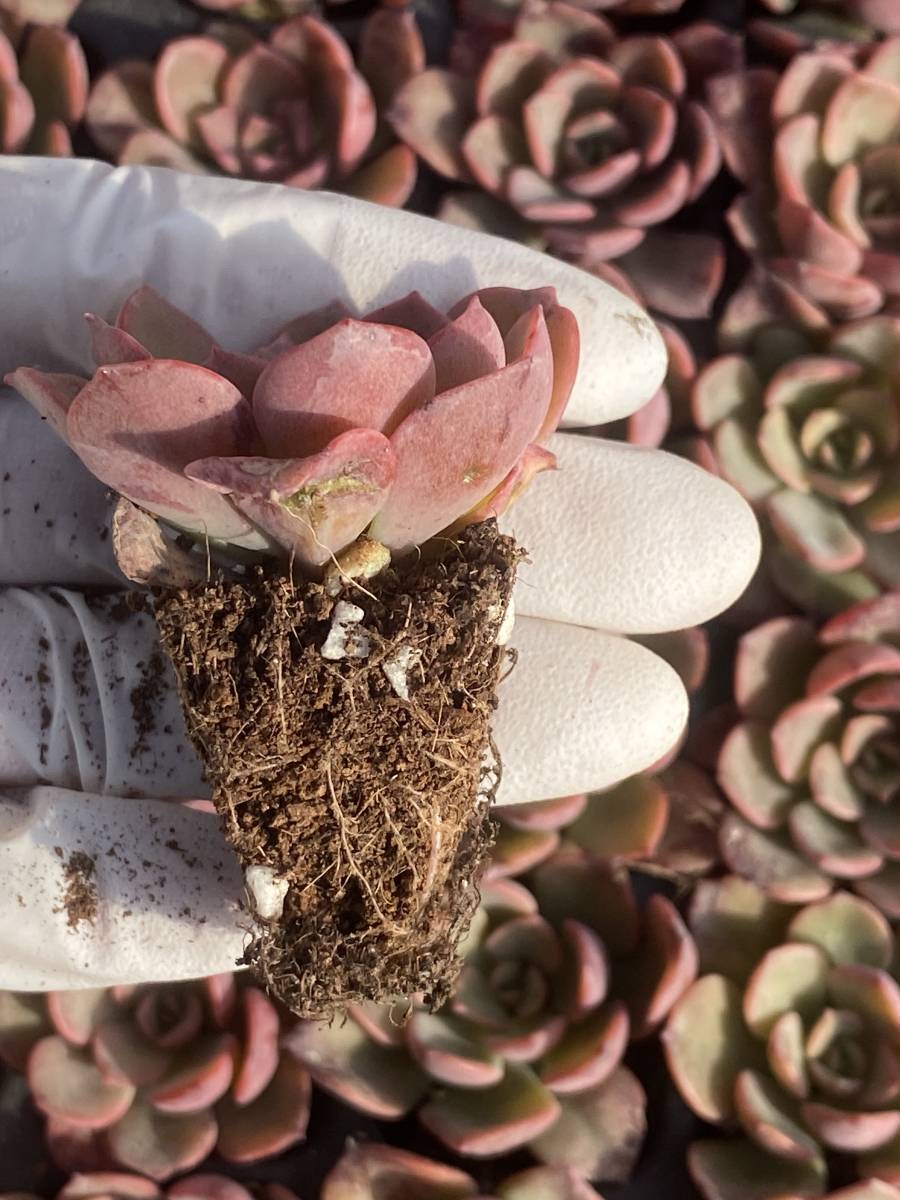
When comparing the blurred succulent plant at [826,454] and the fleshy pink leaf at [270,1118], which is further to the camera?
the blurred succulent plant at [826,454]

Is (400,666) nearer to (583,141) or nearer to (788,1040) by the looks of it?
(788,1040)

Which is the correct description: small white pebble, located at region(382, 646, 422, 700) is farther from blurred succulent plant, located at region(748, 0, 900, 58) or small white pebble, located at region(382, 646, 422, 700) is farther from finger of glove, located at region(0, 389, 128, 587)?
blurred succulent plant, located at region(748, 0, 900, 58)

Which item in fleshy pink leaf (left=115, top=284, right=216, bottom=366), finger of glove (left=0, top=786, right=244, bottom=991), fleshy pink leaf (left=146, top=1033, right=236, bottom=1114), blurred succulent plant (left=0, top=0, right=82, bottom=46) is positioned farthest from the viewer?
blurred succulent plant (left=0, top=0, right=82, bottom=46)

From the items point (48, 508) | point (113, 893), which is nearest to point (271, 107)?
point (48, 508)

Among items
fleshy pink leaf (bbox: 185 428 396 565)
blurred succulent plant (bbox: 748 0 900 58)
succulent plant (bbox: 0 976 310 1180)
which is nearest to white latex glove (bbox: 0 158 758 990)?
succulent plant (bbox: 0 976 310 1180)

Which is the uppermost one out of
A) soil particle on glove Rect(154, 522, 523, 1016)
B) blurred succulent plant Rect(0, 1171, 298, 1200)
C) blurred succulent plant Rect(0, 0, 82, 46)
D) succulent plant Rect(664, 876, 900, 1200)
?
blurred succulent plant Rect(0, 0, 82, 46)

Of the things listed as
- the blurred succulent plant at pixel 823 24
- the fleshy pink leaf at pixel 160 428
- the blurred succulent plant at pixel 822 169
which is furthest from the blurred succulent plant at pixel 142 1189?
the blurred succulent plant at pixel 823 24

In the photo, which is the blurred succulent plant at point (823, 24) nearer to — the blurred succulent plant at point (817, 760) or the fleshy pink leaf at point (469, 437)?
the blurred succulent plant at point (817, 760)

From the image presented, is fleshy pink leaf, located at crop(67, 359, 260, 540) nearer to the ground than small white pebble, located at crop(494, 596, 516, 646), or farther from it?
farther from it
